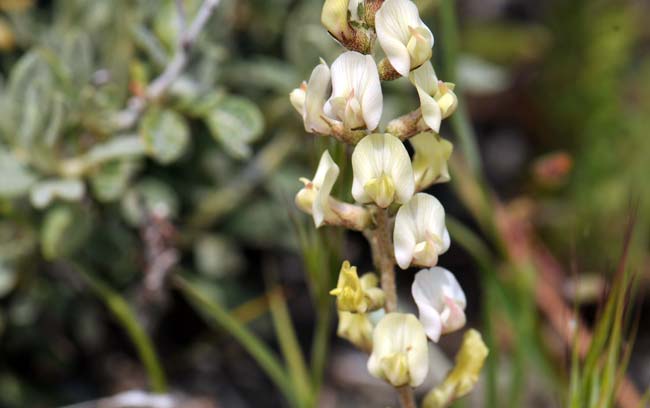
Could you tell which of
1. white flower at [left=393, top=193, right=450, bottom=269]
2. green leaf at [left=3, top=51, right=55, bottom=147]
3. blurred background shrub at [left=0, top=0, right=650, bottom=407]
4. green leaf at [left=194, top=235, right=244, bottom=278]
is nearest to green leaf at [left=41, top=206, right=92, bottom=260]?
blurred background shrub at [left=0, top=0, right=650, bottom=407]

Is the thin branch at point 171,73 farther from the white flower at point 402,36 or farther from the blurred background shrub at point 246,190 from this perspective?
the white flower at point 402,36

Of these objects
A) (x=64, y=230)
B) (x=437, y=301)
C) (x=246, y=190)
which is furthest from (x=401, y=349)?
(x=246, y=190)

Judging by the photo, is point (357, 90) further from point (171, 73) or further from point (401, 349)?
point (171, 73)

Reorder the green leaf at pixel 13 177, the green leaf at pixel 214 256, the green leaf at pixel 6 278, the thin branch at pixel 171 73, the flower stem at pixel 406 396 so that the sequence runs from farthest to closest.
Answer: the green leaf at pixel 214 256, the green leaf at pixel 6 278, the green leaf at pixel 13 177, the thin branch at pixel 171 73, the flower stem at pixel 406 396

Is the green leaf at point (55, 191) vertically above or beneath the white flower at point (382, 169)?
beneath

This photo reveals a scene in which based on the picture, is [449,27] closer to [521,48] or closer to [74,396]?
[521,48]

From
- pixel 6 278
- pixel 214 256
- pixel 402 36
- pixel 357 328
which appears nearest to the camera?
pixel 402 36

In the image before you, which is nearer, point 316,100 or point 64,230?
point 316,100

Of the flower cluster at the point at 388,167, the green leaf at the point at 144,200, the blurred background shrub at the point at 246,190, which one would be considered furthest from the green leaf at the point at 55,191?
the flower cluster at the point at 388,167

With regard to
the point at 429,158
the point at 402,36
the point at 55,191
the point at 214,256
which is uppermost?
the point at 402,36
